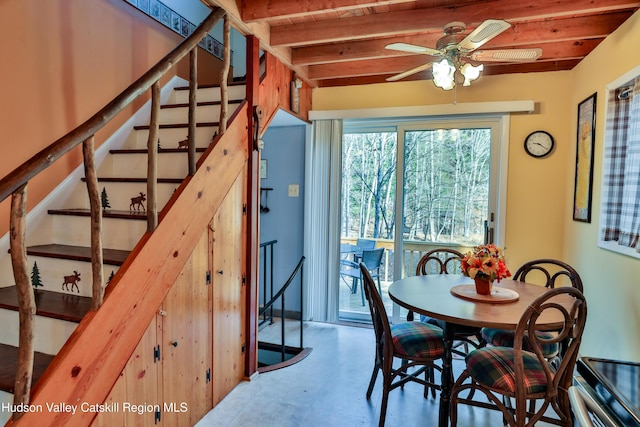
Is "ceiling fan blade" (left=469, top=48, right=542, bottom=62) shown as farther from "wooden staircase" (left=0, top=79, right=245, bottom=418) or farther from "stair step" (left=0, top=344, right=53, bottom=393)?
"stair step" (left=0, top=344, right=53, bottom=393)

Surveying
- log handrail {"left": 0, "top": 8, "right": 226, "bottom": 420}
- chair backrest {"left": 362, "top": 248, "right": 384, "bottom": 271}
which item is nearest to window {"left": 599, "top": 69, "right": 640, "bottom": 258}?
chair backrest {"left": 362, "top": 248, "right": 384, "bottom": 271}

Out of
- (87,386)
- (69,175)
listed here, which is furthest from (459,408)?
(69,175)

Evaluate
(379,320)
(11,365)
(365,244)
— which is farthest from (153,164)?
(365,244)

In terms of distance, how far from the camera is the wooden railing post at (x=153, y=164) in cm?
173

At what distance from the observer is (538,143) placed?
3287 millimetres

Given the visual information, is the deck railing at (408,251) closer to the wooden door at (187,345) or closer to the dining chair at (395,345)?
the dining chair at (395,345)

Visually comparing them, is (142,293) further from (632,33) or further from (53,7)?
(632,33)

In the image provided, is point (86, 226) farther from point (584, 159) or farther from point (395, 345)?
point (584, 159)

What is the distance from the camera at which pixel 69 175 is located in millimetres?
2455

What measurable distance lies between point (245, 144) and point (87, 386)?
65.5 inches

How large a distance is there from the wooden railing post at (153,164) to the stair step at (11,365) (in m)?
0.70

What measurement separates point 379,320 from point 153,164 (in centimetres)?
154

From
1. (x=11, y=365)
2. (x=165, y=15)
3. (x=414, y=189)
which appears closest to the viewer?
(x=11, y=365)

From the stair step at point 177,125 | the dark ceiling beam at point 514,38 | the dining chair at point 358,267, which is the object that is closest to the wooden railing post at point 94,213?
the stair step at point 177,125
